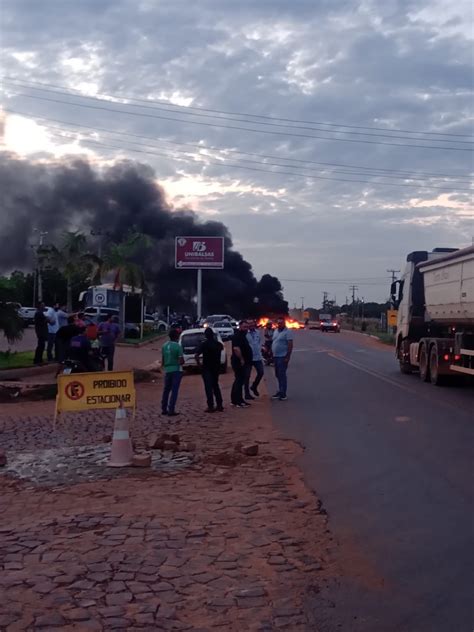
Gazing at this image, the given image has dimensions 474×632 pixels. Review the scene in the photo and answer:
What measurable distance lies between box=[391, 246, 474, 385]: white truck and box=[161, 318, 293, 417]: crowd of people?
4719 millimetres

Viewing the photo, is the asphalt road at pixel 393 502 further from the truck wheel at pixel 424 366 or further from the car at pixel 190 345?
the car at pixel 190 345

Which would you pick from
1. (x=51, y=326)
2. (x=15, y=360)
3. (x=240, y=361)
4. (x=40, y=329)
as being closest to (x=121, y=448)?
(x=240, y=361)

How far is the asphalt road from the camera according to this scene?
16.0ft

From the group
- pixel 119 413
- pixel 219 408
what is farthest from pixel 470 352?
pixel 119 413

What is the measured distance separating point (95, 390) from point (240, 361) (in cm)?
502

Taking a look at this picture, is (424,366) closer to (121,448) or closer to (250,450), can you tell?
(250,450)

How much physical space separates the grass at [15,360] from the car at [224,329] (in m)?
19.1

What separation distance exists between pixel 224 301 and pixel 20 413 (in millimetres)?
57575

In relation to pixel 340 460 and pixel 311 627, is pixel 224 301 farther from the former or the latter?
pixel 311 627

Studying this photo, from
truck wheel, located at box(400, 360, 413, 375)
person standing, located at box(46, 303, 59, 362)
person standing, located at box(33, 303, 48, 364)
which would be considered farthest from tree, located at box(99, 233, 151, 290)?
truck wheel, located at box(400, 360, 413, 375)

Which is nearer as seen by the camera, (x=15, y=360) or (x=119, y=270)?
(x=15, y=360)

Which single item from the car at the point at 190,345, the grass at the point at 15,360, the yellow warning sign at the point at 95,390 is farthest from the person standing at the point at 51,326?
the yellow warning sign at the point at 95,390

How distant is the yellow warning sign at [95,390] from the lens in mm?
11289

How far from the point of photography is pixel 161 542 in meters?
6.24
